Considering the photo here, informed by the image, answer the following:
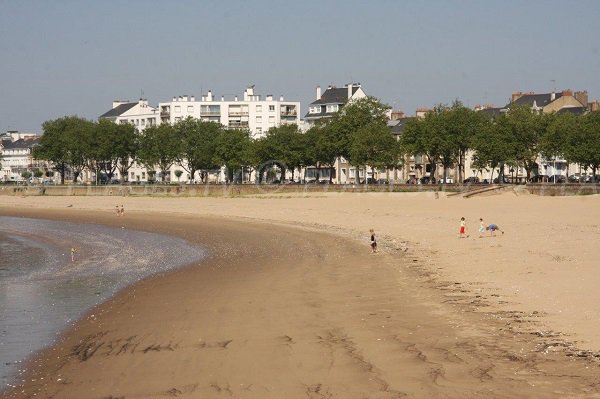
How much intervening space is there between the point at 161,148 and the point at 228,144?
46.5 ft

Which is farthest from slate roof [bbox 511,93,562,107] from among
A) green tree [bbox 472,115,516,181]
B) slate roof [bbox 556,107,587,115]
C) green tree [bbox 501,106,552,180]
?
green tree [bbox 472,115,516,181]

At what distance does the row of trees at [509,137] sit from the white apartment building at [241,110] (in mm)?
77005

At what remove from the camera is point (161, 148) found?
132875mm

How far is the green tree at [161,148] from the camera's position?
13162 centimetres

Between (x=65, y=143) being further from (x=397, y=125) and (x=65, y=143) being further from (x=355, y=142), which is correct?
(x=355, y=142)

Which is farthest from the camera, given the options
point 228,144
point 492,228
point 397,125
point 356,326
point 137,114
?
point 137,114

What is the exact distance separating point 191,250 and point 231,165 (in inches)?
3287

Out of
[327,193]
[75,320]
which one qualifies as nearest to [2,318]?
[75,320]

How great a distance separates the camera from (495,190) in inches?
2953

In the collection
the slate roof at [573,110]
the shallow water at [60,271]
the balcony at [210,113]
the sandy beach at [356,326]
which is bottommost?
the shallow water at [60,271]

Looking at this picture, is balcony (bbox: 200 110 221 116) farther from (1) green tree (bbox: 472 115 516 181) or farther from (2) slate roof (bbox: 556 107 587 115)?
(1) green tree (bbox: 472 115 516 181)

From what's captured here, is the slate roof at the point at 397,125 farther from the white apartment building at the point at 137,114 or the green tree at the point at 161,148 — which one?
the white apartment building at the point at 137,114

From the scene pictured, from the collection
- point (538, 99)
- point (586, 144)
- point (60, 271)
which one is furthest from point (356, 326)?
point (538, 99)

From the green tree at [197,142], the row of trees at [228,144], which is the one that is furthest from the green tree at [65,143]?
the green tree at [197,142]
